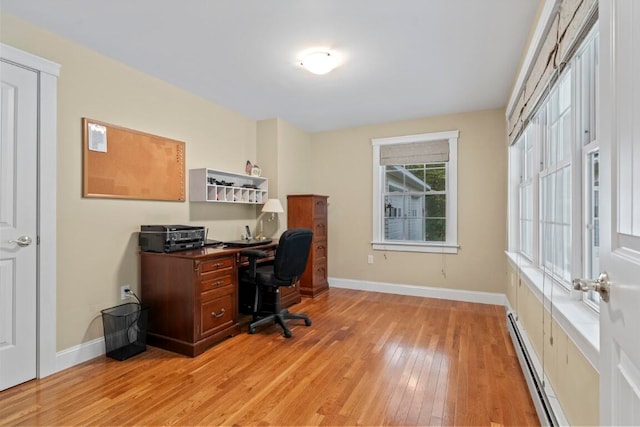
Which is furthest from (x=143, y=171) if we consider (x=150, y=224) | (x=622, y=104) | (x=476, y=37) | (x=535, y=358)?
(x=535, y=358)

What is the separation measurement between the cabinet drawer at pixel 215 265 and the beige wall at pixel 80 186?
72 cm

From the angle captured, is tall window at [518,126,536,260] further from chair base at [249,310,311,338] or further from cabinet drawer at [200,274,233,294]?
cabinet drawer at [200,274,233,294]

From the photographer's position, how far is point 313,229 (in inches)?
171

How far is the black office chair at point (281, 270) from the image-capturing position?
9.54 ft

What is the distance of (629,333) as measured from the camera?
662 millimetres

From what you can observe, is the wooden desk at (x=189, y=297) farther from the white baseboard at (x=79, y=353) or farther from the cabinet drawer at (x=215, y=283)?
the white baseboard at (x=79, y=353)

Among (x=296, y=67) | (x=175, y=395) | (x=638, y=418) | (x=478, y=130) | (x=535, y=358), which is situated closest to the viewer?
(x=638, y=418)

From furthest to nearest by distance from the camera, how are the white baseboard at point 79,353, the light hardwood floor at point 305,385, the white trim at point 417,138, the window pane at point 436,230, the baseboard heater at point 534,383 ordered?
the window pane at point 436,230, the white trim at point 417,138, the white baseboard at point 79,353, the light hardwood floor at point 305,385, the baseboard heater at point 534,383

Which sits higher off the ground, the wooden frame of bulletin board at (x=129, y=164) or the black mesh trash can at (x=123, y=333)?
the wooden frame of bulletin board at (x=129, y=164)

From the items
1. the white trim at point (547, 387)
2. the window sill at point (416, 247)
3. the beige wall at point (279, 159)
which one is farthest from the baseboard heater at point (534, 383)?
the beige wall at point (279, 159)

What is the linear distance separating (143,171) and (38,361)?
1.61m

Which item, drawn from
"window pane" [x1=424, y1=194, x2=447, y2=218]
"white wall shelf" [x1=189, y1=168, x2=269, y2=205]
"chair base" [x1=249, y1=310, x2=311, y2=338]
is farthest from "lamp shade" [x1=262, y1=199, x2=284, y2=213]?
"window pane" [x1=424, y1=194, x2=447, y2=218]

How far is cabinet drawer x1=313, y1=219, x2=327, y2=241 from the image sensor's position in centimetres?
440

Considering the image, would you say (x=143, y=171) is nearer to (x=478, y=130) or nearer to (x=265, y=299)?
(x=265, y=299)
